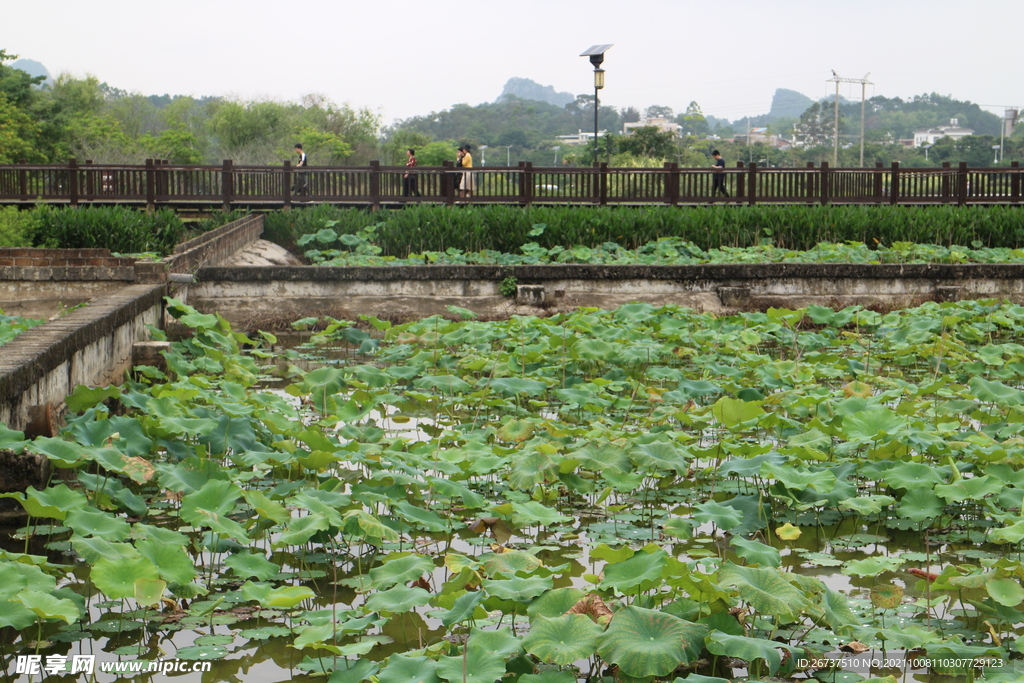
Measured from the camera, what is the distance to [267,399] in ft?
19.6

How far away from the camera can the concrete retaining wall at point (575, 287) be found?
→ 35.4 feet

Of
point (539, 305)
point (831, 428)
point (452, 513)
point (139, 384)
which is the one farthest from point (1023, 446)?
point (539, 305)

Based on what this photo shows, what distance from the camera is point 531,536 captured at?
4461mm

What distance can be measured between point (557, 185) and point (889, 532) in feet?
45.4

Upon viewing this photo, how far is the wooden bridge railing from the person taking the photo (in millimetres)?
17406

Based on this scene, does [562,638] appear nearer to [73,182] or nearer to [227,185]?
[227,185]

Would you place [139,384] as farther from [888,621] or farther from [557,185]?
[557,185]

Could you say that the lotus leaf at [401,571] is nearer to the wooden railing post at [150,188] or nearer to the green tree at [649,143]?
the wooden railing post at [150,188]

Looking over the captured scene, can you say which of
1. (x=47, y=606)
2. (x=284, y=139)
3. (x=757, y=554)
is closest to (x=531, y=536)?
(x=757, y=554)

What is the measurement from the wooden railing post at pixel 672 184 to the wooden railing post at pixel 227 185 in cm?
766

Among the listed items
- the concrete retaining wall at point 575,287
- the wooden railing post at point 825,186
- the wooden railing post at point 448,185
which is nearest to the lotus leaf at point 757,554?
the concrete retaining wall at point 575,287

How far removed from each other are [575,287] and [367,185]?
→ 7.23 metres

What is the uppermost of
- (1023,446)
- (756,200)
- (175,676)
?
(756,200)

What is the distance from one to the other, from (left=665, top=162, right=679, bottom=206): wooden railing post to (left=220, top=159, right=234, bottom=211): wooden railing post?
7.66 metres
